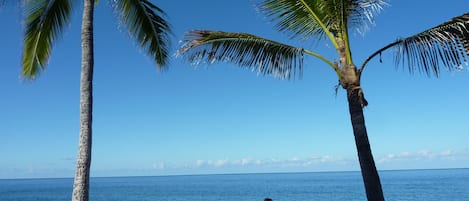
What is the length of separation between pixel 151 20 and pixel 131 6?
21.7 inches

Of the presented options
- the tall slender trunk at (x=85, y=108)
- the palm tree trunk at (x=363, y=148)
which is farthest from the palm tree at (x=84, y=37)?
the palm tree trunk at (x=363, y=148)

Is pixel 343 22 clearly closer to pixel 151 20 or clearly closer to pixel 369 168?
pixel 369 168

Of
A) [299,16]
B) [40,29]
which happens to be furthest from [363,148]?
[40,29]

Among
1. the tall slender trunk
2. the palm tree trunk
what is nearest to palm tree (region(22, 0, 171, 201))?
the tall slender trunk

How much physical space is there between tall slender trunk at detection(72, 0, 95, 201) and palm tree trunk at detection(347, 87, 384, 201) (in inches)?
172

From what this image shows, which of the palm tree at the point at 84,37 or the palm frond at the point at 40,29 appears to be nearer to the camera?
the palm tree at the point at 84,37

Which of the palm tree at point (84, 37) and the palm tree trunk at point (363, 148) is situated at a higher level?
the palm tree at point (84, 37)

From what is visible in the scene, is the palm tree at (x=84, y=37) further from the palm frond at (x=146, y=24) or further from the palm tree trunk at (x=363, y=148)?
the palm tree trunk at (x=363, y=148)

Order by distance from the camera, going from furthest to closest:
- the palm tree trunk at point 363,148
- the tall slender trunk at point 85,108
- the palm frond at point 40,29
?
the palm frond at point 40,29 < the tall slender trunk at point 85,108 < the palm tree trunk at point 363,148

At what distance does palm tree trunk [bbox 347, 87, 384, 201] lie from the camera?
5.42 meters

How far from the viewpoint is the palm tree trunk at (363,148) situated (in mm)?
5418

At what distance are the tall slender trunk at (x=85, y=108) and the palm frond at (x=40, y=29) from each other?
1.22m

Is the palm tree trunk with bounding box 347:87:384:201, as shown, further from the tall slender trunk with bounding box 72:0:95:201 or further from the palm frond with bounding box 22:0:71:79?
the palm frond with bounding box 22:0:71:79

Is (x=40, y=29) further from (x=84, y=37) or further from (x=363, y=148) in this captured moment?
(x=363, y=148)
